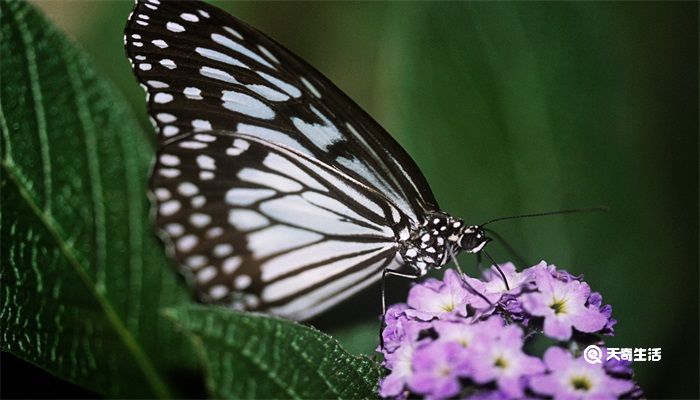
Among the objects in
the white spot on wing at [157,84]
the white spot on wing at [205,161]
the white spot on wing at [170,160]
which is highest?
the white spot on wing at [157,84]

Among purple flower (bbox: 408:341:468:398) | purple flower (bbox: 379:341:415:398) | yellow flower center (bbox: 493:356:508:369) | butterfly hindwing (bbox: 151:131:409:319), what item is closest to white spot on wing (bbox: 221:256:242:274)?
butterfly hindwing (bbox: 151:131:409:319)

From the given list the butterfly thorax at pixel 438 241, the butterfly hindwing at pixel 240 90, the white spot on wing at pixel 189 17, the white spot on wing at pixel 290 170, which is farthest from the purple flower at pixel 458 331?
the white spot on wing at pixel 189 17

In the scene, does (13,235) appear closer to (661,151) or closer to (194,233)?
(194,233)

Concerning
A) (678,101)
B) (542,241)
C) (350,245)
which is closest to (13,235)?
(350,245)

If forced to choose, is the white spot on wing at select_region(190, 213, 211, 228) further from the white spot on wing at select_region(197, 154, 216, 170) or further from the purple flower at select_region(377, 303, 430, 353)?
the purple flower at select_region(377, 303, 430, 353)

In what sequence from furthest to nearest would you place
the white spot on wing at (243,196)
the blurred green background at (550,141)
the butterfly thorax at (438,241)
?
1. the blurred green background at (550,141)
2. the white spot on wing at (243,196)
3. the butterfly thorax at (438,241)

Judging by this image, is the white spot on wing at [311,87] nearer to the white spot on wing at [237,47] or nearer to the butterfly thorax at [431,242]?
the white spot on wing at [237,47]
